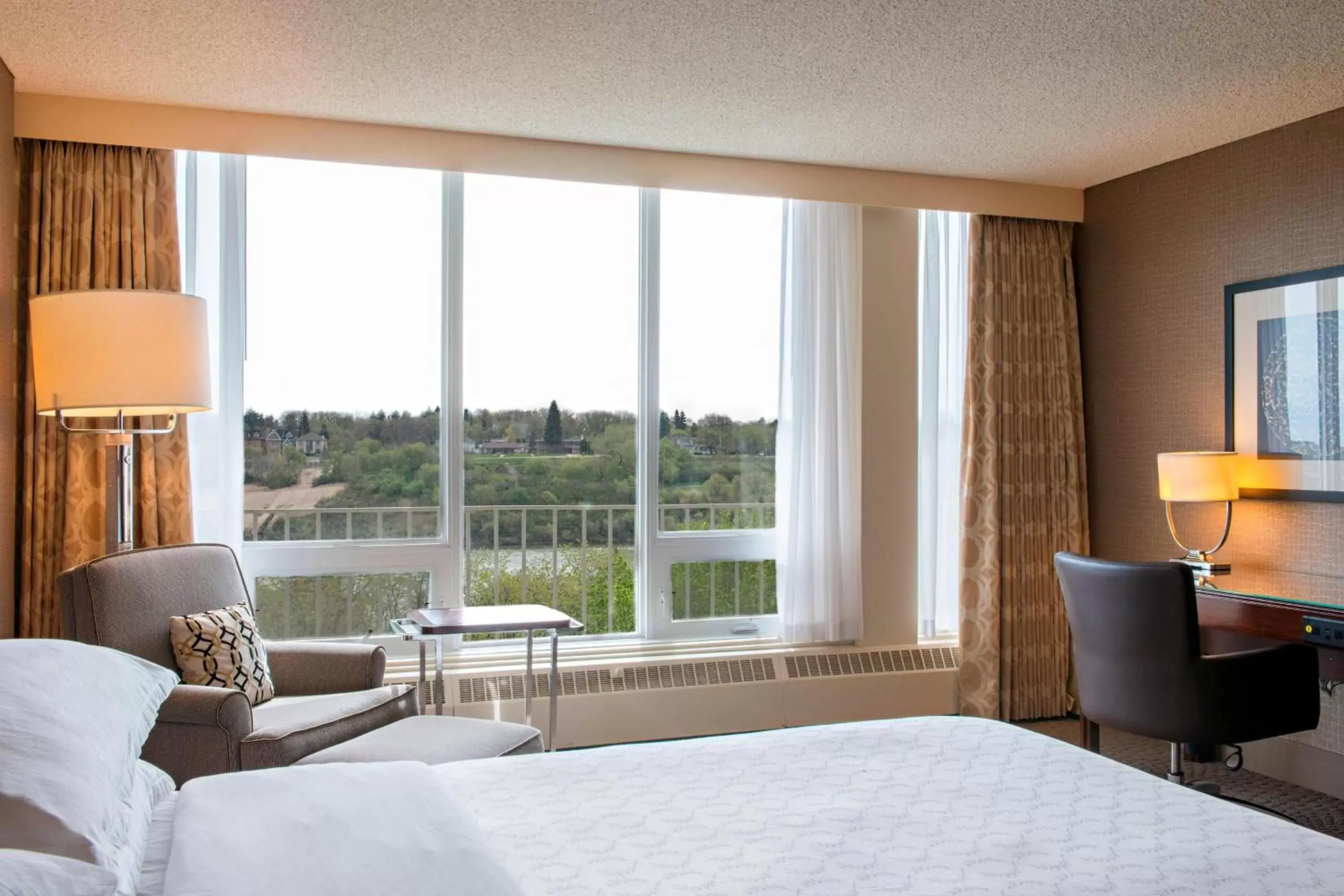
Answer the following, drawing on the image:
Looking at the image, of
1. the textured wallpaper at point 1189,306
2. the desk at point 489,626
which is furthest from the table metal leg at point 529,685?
the textured wallpaper at point 1189,306

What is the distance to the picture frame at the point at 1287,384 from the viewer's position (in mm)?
3814

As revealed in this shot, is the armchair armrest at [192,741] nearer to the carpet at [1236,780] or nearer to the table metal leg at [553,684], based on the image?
the table metal leg at [553,684]

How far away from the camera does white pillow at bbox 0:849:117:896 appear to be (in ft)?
3.97

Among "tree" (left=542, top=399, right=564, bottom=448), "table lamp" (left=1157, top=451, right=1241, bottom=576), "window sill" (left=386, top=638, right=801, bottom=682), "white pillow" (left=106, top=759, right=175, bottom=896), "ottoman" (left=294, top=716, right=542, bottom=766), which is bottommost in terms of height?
"window sill" (left=386, top=638, right=801, bottom=682)

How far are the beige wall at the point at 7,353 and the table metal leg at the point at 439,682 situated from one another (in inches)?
54.7

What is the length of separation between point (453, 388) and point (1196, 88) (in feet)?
9.45

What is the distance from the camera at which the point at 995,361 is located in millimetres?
4824

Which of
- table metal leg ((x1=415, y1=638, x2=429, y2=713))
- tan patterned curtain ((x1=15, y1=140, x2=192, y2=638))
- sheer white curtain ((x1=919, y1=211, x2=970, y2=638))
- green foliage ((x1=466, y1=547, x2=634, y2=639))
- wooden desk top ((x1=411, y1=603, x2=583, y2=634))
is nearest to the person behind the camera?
wooden desk top ((x1=411, y1=603, x2=583, y2=634))

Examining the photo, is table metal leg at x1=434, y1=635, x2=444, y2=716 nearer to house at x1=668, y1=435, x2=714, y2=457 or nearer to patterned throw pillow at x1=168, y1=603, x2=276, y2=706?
patterned throw pillow at x1=168, y1=603, x2=276, y2=706

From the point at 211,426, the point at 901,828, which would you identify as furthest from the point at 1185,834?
the point at 211,426

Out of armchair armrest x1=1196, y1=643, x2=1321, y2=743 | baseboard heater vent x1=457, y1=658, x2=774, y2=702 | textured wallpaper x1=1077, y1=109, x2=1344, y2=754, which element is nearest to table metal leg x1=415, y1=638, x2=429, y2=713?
baseboard heater vent x1=457, y1=658, x2=774, y2=702

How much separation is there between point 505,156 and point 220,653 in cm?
213

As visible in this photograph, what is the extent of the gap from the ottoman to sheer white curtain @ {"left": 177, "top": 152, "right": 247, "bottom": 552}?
4.18 feet

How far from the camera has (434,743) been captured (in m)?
2.86
